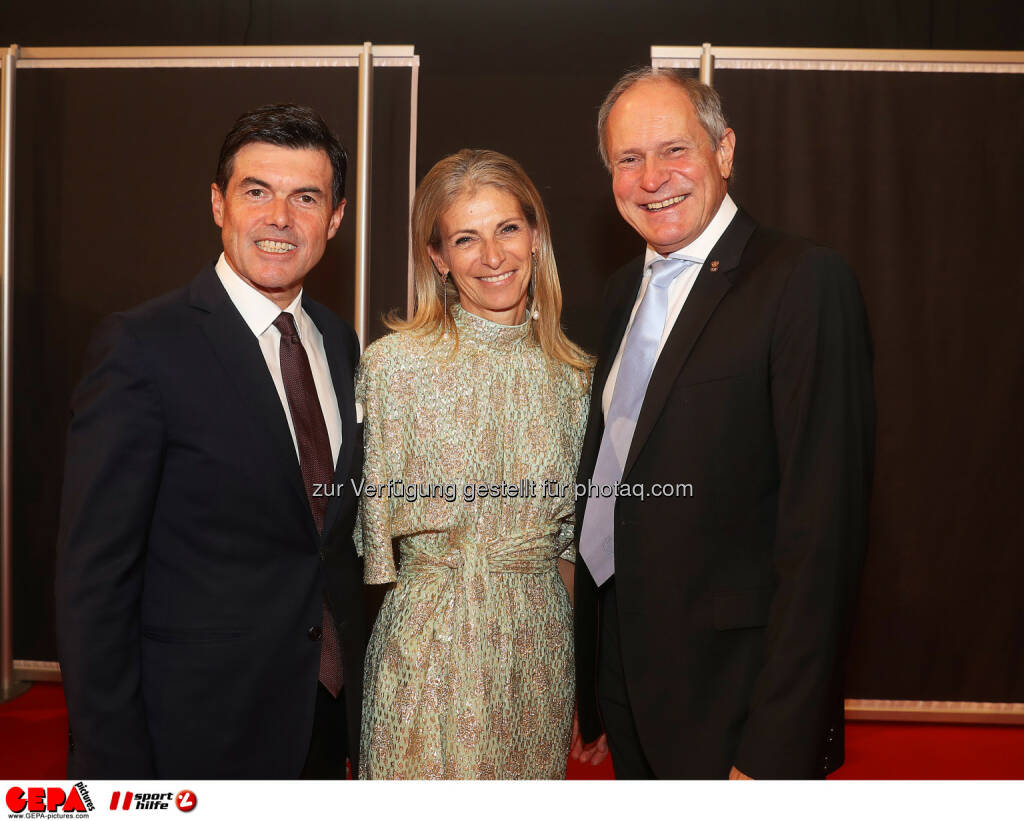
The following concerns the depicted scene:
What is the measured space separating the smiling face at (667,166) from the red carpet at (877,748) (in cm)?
233

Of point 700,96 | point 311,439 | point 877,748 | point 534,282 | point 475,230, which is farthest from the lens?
point 877,748

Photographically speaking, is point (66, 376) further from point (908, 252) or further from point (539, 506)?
point (908, 252)

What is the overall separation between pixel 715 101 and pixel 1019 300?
2.56 meters

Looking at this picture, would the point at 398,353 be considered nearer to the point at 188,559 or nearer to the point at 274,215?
the point at 274,215

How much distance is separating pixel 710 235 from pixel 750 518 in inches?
26.9

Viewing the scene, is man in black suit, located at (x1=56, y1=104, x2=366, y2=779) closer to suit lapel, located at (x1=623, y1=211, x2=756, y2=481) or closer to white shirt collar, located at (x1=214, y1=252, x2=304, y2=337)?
white shirt collar, located at (x1=214, y1=252, x2=304, y2=337)

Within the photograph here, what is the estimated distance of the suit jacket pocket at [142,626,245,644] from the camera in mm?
1925

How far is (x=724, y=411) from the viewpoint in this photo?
1891 mm

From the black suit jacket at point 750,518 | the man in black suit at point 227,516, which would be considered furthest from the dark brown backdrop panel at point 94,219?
the black suit jacket at point 750,518

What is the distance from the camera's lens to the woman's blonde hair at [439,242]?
2.33m

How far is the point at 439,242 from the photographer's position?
2.39 metres
